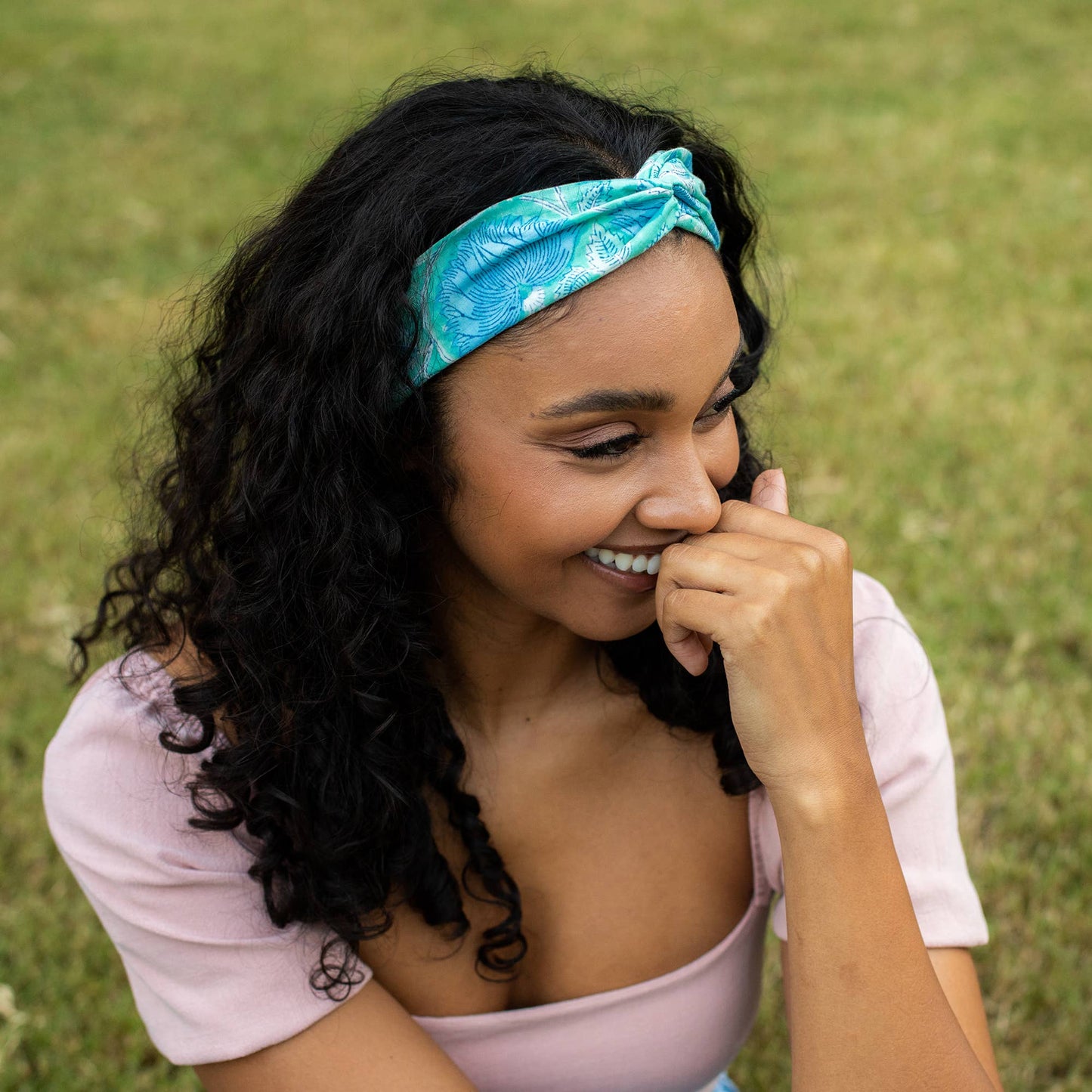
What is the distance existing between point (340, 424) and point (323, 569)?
252mm

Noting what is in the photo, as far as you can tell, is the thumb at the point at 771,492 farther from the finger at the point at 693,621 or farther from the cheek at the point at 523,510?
the cheek at the point at 523,510

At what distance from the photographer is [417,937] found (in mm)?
2469

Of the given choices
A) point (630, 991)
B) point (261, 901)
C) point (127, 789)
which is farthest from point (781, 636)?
point (127, 789)

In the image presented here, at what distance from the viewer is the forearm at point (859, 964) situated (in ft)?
6.53

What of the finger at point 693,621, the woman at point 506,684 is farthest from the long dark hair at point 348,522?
the finger at point 693,621

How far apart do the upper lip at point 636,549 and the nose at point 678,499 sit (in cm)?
6

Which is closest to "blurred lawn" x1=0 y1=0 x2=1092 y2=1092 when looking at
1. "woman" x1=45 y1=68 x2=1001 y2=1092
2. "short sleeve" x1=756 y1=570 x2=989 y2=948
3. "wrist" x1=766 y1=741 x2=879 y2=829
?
"short sleeve" x1=756 y1=570 x2=989 y2=948

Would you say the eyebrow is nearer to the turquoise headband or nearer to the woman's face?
the woman's face

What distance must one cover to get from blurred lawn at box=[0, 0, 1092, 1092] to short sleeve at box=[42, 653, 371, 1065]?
4.23 ft

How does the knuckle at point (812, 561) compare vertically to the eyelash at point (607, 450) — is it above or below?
below

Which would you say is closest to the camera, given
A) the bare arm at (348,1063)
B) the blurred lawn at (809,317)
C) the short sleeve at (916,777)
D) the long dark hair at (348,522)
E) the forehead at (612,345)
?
the forehead at (612,345)

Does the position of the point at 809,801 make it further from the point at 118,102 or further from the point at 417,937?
the point at 118,102

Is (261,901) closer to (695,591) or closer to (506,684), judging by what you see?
(506,684)

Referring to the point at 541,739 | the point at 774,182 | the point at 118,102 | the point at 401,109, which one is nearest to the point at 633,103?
the point at 401,109
